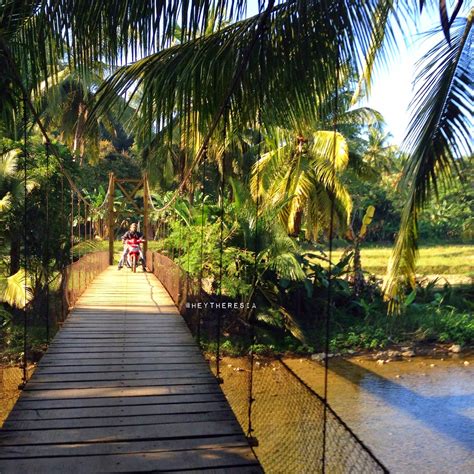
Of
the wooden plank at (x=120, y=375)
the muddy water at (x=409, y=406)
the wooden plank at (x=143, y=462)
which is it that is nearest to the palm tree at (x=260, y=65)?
the wooden plank at (x=143, y=462)

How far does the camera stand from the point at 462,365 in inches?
358

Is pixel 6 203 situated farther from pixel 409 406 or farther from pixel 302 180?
pixel 409 406

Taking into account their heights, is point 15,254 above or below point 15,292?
above

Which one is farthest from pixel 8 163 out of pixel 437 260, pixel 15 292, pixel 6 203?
pixel 437 260

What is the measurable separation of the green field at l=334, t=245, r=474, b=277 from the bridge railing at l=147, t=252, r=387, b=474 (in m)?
7.76

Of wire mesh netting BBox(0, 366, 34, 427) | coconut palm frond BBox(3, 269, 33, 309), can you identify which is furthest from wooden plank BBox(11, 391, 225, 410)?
coconut palm frond BBox(3, 269, 33, 309)

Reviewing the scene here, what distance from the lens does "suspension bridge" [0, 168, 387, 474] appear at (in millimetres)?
2402

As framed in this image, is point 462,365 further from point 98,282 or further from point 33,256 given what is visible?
point 33,256

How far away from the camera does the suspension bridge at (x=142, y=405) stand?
94.6 inches

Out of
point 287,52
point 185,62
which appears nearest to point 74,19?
point 185,62

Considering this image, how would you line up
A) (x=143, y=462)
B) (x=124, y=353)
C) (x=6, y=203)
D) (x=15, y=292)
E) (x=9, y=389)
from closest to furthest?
(x=143, y=462)
(x=124, y=353)
(x=9, y=389)
(x=15, y=292)
(x=6, y=203)

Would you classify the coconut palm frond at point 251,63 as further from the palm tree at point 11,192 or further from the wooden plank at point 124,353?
the palm tree at point 11,192

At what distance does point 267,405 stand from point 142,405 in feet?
13.3

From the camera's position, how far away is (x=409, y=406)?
7.02 meters
